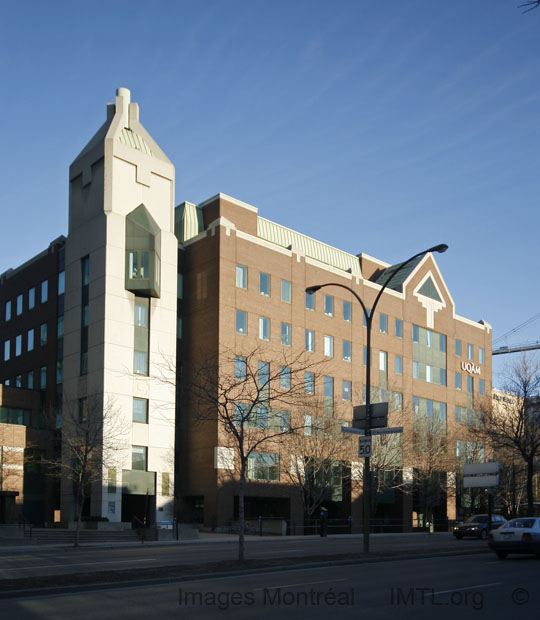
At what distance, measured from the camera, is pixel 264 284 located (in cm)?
5888

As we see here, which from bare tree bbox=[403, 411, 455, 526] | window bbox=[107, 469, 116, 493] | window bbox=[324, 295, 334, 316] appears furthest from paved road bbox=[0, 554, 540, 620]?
window bbox=[324, 295, 334, 316]

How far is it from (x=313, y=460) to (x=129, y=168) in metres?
23.8

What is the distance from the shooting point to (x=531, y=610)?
12.5 metres

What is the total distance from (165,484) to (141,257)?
15.2 metres

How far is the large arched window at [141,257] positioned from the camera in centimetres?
5247

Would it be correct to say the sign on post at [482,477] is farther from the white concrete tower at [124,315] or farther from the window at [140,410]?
the window at [140,410]

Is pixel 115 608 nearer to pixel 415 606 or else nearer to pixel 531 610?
pixel 415 606

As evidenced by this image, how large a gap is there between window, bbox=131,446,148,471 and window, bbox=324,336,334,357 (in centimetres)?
1757

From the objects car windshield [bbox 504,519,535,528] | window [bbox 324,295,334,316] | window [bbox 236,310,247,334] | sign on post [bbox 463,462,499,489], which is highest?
window [bbox 324,295,334,316]

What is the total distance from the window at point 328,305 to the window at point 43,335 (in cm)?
2195

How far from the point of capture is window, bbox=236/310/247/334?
186ft

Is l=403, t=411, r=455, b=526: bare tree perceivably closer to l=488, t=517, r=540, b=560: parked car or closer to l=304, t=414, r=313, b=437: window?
l=304, t=414, r=313, b=437: window

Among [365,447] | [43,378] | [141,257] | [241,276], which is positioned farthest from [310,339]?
[365,447]

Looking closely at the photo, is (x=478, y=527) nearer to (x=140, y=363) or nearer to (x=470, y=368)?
(x=140, y=363)
